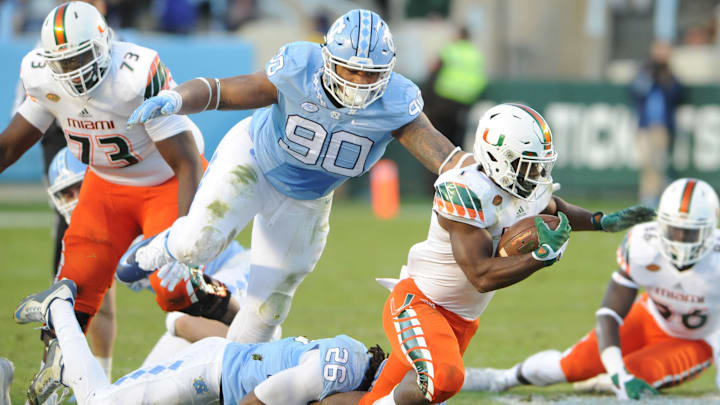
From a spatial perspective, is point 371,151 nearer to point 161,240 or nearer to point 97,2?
point 161,240

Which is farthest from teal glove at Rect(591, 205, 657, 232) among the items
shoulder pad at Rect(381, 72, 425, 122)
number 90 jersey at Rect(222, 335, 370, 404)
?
number 90 jersey at Rect(222, 335, 370, 404)

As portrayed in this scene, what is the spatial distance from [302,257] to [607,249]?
20.7 feet

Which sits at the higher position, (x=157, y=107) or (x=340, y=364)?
(x=157, y=107)

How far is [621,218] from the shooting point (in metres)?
4.41

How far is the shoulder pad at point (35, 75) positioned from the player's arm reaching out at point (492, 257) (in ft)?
6.65

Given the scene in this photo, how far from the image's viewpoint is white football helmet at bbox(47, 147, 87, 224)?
17.9 feet

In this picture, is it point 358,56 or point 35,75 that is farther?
point 35,75

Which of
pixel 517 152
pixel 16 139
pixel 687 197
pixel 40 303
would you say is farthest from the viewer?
pixel 687 197

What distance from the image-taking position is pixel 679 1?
17.1 m

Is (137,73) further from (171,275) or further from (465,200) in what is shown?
(465,200)

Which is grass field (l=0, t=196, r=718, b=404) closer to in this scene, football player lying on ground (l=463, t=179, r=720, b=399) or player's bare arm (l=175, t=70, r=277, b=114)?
football player lying on ground (l=463, t=179, r=720, b=399)

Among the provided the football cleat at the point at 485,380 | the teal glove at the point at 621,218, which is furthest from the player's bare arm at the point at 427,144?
the football cleat at the point at 485,380

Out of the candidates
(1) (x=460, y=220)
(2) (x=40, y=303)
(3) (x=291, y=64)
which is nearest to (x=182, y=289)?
(2) (x=40, y=303)

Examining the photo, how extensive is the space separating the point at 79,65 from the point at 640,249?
2935 millimetres
